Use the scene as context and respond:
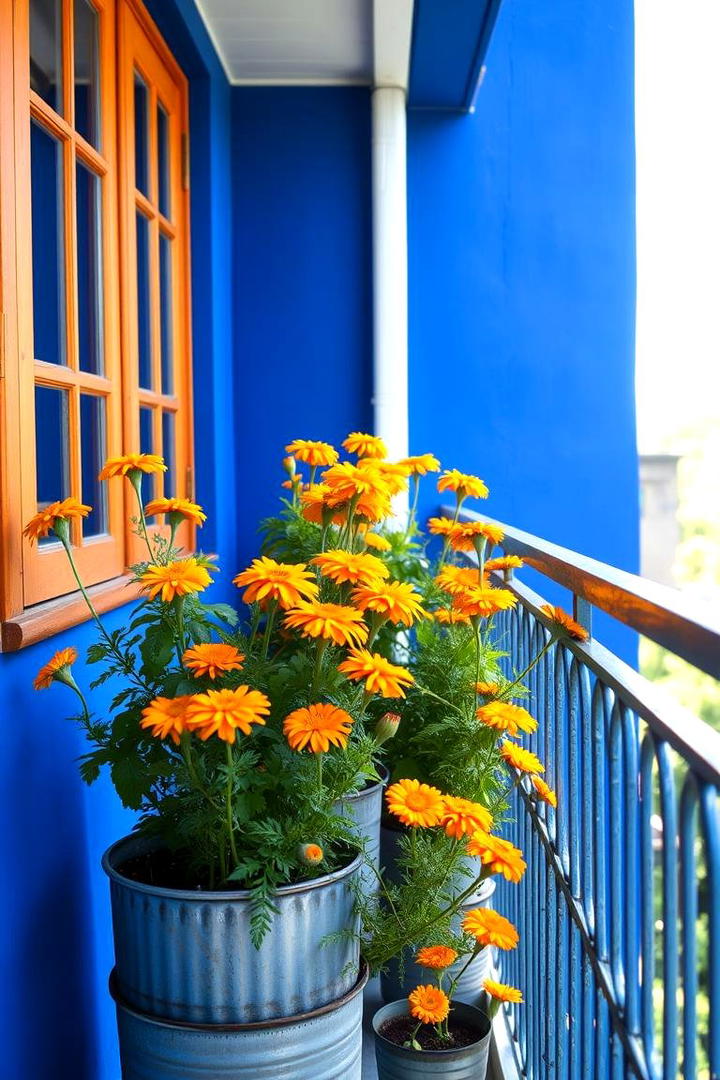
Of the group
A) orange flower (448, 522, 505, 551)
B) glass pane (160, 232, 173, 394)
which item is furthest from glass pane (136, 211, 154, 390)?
orange flower (448, 522, 505, 551)

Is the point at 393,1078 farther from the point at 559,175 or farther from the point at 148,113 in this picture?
the point at 559,175

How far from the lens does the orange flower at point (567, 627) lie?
124 cm

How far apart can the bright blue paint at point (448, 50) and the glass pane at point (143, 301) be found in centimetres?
95

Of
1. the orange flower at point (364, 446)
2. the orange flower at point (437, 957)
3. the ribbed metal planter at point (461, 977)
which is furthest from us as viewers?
the ribbed metal planter at point (461, 977)

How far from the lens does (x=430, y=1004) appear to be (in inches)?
53.2

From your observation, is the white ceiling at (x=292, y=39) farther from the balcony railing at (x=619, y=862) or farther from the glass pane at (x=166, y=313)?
the balcony railing at (x=619, y=862)

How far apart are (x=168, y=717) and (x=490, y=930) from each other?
47 centimetres

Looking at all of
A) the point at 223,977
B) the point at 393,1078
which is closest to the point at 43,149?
Result: the point at 223,977

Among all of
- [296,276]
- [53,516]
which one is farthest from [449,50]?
[53,516]

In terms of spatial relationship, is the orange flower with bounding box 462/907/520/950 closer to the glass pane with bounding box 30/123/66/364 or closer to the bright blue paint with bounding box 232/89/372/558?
the glass pane with bounding box 30/123/66/364

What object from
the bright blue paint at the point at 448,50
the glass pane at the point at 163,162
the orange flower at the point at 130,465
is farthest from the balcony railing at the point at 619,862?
the bright blue paint at the point at 448,50

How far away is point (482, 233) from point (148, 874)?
2.84 m

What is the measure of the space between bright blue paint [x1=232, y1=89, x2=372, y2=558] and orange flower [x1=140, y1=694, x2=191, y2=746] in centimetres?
244

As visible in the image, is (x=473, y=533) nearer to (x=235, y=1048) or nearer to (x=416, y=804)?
(x=416, y=804)
